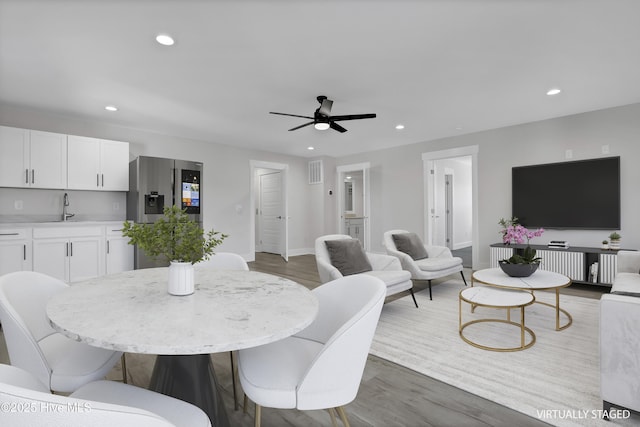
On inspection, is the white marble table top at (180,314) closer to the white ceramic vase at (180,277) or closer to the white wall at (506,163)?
the white ceramic vase at (180,277)

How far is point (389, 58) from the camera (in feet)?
9.48

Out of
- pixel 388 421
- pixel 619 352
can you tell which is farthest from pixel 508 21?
pixel 388 421

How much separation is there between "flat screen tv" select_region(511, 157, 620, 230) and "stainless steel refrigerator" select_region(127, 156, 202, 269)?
521 centimetres

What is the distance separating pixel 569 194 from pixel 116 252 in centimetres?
653

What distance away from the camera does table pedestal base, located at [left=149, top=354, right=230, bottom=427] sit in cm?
138

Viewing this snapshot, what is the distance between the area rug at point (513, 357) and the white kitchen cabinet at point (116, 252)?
3666 mm

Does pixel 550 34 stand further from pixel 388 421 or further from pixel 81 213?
pixel 81 213

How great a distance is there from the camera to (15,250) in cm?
362

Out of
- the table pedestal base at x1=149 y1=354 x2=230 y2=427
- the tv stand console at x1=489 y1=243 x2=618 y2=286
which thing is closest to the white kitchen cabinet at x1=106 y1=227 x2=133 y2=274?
the table pedestal base at x1=149 y1=354 x2=230 y2=427

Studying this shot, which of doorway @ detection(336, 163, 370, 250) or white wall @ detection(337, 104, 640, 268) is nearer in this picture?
white wall @ detection(337, 104, 640, 268)

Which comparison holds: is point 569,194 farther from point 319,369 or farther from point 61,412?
point 61,412

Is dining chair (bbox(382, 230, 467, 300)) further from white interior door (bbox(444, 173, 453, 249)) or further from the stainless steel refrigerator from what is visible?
white interior door (bbox(444, 173, 453, 249))

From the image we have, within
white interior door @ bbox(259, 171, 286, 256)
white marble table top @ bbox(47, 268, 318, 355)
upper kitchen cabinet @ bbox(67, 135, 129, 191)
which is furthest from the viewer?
white interior door @ bbox(259, 171, 286, 256)

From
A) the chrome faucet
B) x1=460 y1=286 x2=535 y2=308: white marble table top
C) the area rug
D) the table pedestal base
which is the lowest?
the area rug
